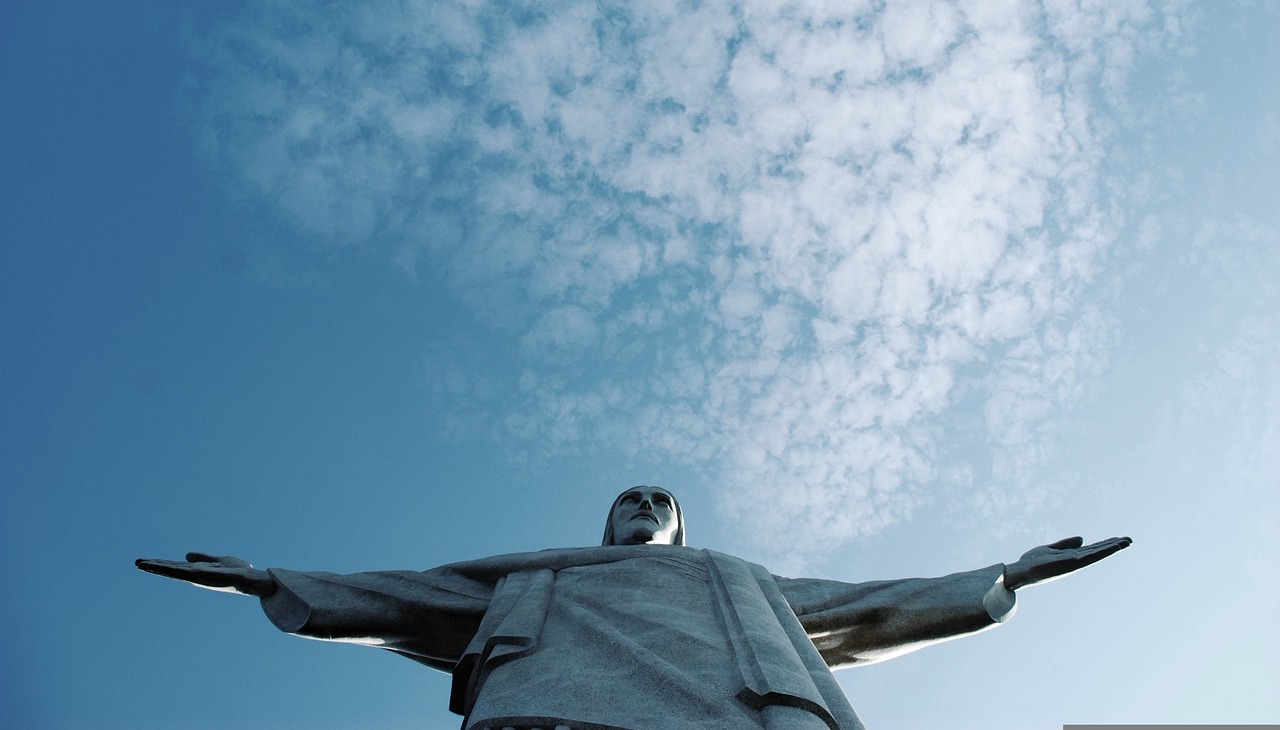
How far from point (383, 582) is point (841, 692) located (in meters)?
4.36

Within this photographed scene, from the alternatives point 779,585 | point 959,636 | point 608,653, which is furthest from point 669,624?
point 959,636

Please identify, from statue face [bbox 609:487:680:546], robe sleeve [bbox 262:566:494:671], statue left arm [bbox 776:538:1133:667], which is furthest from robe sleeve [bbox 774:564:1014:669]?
robe sleeve [bbox 262:566:494:671]

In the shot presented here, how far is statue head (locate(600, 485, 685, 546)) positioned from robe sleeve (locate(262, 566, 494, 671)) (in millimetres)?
1669

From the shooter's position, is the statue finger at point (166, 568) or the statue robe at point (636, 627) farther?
the statue finger at point (166, 568)

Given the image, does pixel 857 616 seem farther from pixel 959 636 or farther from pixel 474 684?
pixel 474 684

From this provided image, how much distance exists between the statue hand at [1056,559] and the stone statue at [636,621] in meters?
0.01

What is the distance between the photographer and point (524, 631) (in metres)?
7.90

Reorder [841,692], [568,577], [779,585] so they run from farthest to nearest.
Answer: [779,585] < [568,577] < [841,692]

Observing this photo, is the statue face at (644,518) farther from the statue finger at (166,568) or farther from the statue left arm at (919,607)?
the statue finger at (166,568)

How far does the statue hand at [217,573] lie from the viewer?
364 inches

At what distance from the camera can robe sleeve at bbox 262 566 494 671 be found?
9352 mm

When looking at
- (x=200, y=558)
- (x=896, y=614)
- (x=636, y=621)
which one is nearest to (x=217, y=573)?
(x=200, y=558)

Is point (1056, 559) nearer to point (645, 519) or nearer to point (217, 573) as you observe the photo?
point (645, 519)

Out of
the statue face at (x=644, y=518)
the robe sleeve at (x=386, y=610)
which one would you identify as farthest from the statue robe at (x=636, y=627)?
the statue face at (x=644, y=518)
